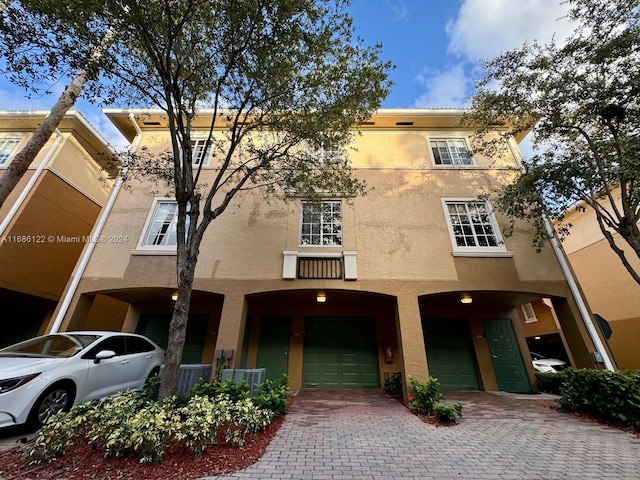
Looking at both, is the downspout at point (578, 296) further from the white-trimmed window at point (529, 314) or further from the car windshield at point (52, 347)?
the car windshield at point (52, 347)

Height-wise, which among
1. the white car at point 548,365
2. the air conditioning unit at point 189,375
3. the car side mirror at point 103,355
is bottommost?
the air conditioning unit at point 189,375

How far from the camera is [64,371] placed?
14.4 ft

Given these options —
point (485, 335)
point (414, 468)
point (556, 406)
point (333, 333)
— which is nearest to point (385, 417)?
point (414, 468)

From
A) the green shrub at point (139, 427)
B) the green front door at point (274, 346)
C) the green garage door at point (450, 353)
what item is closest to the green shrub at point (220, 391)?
the green shrub at point (139, 427)

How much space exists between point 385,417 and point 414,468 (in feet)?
7.53

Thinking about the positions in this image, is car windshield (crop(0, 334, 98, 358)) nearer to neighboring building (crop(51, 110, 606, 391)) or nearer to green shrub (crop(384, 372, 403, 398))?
neighboring building (crop(51, 110, 606, 391))

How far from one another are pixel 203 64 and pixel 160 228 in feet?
15.9

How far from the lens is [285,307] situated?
9094 mm

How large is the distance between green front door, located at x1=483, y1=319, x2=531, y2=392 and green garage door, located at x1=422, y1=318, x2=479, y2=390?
0.65 metres

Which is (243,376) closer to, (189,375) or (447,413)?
(189,375)

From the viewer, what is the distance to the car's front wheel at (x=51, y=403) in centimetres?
396

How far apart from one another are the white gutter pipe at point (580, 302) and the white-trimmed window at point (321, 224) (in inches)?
227

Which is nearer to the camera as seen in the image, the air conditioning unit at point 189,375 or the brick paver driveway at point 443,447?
the brick paver driveway at point 443,447

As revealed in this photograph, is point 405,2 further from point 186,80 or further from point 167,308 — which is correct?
point 167,308
